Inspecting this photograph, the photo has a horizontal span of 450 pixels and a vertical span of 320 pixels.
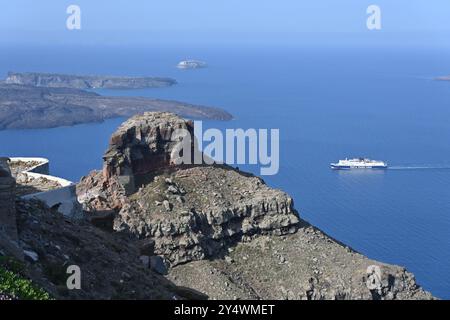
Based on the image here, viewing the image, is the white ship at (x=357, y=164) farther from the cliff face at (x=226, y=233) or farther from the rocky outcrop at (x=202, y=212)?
the rocky outcrop at (x=202, y=212)

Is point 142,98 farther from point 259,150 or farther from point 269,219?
point 269,219

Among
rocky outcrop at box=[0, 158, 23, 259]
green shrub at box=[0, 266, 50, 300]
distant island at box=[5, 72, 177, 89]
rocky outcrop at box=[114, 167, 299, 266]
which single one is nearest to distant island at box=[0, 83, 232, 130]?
distant island at box=[5, 72, 177, 89]

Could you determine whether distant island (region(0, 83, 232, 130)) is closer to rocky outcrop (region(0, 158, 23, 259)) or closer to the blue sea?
the blue sea

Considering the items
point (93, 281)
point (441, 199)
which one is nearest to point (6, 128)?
point (441, 199)

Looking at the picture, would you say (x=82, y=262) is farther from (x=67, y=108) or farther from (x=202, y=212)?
(x=67, y=108)

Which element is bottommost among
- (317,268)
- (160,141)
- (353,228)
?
(353,228)

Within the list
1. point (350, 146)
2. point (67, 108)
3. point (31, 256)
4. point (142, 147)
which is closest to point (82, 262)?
point (31, 256)

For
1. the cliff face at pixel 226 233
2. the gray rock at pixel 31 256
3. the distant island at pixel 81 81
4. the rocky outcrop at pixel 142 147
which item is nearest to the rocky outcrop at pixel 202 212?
the cliff face at pixel 226 233
